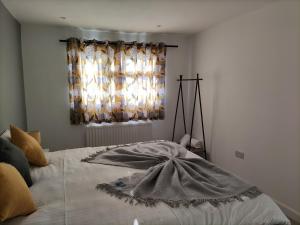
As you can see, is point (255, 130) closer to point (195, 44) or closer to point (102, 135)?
point (195, 44)

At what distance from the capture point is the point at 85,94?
3.79m

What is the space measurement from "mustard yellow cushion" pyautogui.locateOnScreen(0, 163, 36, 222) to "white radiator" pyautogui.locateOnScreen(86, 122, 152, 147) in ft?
8.06

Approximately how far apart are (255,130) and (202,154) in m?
1.29

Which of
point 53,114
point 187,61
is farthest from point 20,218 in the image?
point 187,61

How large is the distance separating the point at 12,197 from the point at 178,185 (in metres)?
1.10

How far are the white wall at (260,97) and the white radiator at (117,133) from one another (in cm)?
122

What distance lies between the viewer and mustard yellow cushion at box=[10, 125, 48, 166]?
213 centimetres

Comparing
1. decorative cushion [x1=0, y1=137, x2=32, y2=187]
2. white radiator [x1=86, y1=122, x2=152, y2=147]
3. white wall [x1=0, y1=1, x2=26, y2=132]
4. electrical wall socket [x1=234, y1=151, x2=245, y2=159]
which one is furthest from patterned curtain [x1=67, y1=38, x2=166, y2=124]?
decorative cushion [x1=0, y1=137, x2=32, y2=187]

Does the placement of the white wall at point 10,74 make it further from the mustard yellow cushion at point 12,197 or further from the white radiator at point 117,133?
the mustard yellow cushion at point 12,197

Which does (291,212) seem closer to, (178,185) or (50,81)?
(178,185)

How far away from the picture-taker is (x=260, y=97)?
2.80 metres

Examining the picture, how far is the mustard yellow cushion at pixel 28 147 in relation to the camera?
6.99ft

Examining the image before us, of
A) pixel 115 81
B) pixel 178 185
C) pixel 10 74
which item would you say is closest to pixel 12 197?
pixel 178 185

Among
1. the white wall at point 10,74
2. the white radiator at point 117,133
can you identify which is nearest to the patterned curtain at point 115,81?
the white radiator at point 117,133
